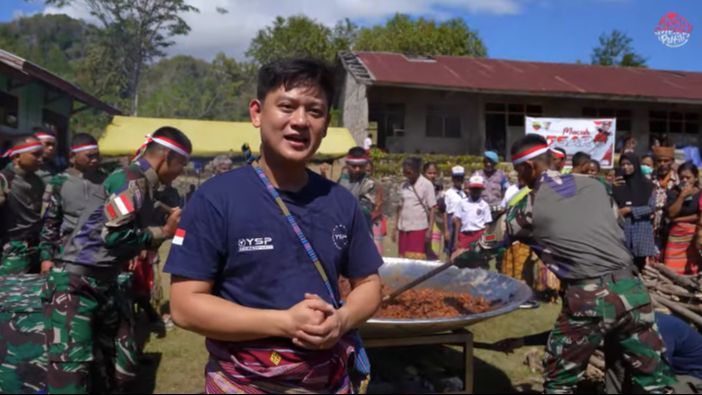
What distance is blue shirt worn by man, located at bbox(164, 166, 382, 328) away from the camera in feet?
5.29

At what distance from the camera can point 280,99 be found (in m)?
1.74

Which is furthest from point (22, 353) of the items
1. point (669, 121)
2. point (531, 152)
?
point (669, 121)

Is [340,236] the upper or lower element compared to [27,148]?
lower

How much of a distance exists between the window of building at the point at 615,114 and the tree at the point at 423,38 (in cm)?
1487

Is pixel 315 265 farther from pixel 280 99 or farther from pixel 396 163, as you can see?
pixel 396 163

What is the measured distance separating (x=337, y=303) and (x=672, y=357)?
3.06 meters

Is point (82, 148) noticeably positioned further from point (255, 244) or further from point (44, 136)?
point (255, 244)

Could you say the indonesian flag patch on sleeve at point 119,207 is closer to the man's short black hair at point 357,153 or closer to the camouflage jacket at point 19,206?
the camouflage jacket at point 19,206

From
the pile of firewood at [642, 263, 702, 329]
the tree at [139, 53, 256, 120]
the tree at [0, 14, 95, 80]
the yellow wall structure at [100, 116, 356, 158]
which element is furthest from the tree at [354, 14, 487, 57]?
the tree at [0, 14, 95, 80]

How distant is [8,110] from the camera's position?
38.7ft

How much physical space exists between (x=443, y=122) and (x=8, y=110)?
12.6 m

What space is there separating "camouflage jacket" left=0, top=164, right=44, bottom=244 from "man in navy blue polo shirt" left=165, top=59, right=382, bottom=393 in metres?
4.48

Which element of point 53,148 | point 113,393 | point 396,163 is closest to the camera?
point 113,393

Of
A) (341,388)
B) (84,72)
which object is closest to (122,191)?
(341,388)
